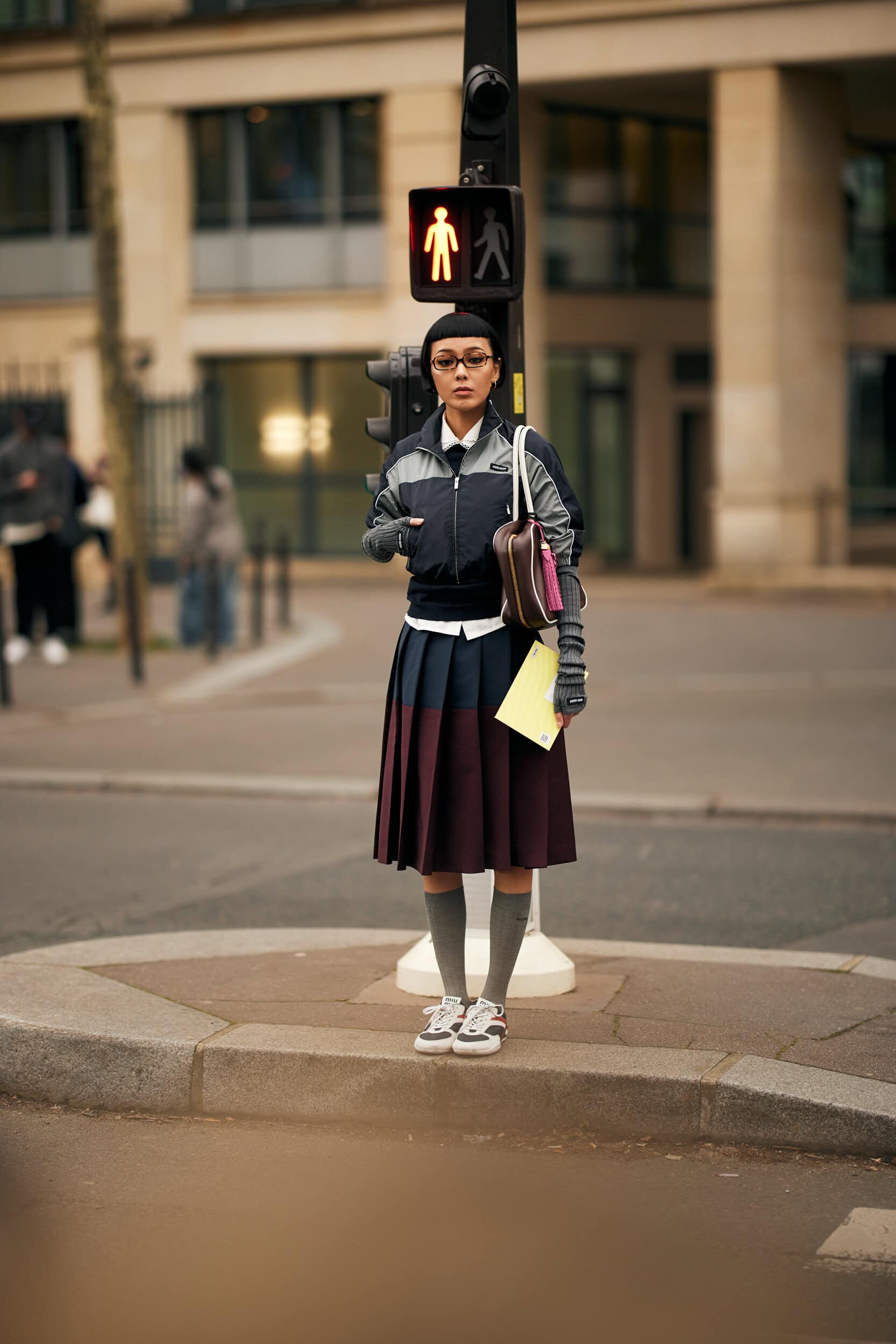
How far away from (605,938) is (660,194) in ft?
72.9

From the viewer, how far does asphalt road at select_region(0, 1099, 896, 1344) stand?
3.37 meters

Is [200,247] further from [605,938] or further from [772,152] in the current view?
[605,938]

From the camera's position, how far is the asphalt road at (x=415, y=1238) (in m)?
3.37

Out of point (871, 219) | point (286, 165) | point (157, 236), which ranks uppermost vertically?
point (286, 165)

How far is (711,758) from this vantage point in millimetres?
10250

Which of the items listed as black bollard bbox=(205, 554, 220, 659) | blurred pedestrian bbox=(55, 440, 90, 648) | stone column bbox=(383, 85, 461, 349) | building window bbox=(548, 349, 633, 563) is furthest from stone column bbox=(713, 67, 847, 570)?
blurred pedestrian bbox=(55, 440, 90, 648)

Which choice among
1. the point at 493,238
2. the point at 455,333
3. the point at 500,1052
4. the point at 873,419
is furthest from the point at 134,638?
the point at 873,419

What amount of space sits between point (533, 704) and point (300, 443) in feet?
74.2

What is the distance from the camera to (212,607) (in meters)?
15.5

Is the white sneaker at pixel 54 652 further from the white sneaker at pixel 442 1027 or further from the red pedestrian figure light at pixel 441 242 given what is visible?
the white sneaker at pixel 442 1027

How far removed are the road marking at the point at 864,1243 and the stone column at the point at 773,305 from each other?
1921 centimetres

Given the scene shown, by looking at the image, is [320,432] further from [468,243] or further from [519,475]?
[519,475]

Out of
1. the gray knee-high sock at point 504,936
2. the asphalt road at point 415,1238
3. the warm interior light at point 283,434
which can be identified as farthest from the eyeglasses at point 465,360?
the warm interior light at point 283,434

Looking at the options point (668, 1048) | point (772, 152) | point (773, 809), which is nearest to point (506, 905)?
point (668, 1048)
